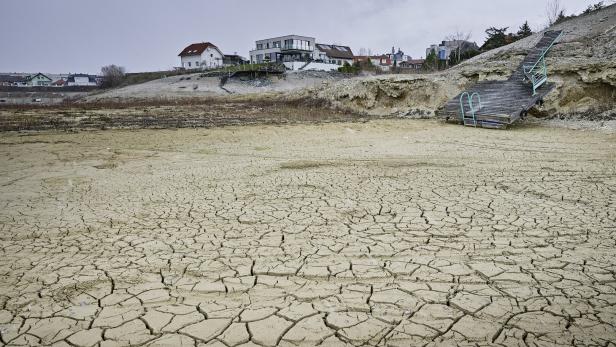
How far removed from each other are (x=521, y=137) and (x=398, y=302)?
9.58 metres

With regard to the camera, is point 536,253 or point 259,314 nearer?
point 259,314

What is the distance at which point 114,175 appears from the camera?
21.4 ft

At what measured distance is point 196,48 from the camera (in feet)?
192

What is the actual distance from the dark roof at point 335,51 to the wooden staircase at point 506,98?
147ft

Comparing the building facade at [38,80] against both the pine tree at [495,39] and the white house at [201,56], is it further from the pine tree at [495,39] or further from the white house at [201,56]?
the pine tree at [495,39]

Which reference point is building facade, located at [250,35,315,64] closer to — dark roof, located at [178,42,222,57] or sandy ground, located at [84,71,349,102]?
dark roof, located at [178,42,222,57]

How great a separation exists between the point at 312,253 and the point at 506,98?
12.6 m

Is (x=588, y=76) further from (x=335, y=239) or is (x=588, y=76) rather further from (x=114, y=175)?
(x=114, y=175)

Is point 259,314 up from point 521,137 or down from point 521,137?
down

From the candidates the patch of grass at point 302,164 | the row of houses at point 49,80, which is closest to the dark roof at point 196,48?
the row of houses at point 49,80

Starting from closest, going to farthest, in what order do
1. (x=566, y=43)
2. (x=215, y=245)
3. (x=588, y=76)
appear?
1. (x=215, y=245)
2. (x=588, y=76)
3. (x=566, y=43)

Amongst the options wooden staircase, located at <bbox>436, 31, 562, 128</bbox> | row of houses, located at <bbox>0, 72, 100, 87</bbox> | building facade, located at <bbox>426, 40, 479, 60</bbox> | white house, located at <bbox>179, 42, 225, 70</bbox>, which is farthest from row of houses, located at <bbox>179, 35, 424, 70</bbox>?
wooden staircase, located at <bbox>436, 31, 562, 128</bbox>

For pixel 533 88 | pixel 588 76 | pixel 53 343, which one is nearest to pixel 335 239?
pixel 53 343

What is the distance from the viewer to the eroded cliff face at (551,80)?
43.9 feet
